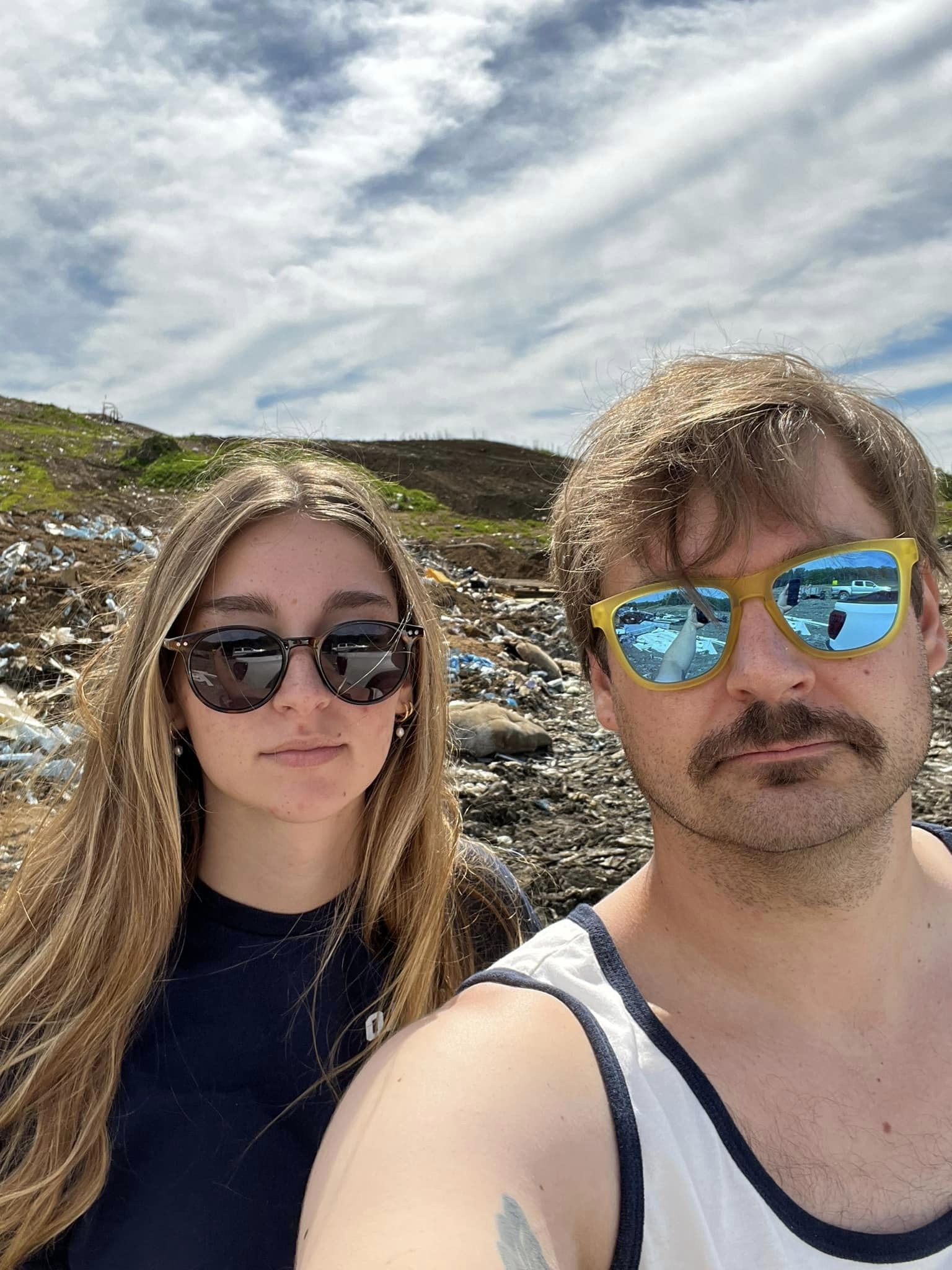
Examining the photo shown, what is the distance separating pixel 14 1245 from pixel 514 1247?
1.27 m

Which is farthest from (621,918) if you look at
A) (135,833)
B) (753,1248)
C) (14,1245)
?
(14,1245)

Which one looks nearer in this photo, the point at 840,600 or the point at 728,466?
the point at 840,600

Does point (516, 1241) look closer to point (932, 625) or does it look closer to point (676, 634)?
point (676, 634)

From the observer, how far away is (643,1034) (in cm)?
162

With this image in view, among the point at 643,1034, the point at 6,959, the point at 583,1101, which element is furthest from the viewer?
the point at 6,959

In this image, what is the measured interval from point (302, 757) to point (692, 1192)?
1.31 meters

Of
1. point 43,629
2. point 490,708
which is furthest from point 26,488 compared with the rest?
point 490,708

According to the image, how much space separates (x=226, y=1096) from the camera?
6.74 ft

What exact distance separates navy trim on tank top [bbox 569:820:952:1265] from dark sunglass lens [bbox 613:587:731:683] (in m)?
0.67

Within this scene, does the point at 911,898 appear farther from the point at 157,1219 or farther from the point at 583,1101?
the point at 157,1219

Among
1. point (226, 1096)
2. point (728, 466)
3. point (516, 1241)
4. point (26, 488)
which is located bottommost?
point (226, 1096)

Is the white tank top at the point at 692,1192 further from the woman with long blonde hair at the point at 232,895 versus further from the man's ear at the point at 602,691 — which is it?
the woman with long blonde hair at the point at 232,895

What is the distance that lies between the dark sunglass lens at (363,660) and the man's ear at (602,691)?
557 mm

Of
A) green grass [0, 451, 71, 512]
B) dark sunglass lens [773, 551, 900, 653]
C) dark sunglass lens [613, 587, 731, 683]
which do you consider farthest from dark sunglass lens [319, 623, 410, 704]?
green grass [0, 451, 71, 512]
